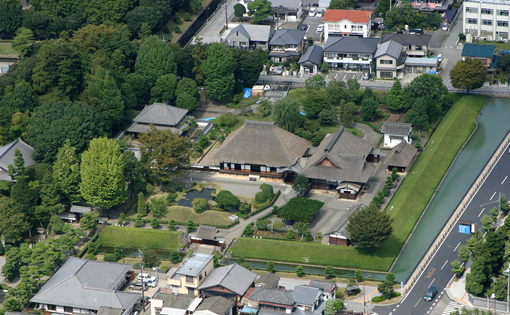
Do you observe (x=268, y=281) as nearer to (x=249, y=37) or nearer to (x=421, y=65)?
(x=421, y=65)

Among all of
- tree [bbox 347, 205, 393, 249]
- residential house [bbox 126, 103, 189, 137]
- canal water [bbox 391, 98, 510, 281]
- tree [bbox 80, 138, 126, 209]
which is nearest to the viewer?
tree [bbox 347, 205, 393, 249]

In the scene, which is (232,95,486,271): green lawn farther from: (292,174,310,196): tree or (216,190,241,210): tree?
(292,174,310,196): tree

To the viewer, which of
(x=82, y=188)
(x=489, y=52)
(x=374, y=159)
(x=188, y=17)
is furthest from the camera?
(x=188, y=17)

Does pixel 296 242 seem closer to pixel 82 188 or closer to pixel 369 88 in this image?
pixel 82 188

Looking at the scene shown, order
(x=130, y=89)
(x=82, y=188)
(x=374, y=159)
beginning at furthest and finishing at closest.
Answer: (x=130, y=89) < (x=374, y=159) < (x=82, y=188)

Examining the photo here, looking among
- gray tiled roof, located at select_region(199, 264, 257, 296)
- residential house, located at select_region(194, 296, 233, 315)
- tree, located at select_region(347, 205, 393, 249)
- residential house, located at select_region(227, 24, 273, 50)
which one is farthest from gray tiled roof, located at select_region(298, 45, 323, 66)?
residential house, located at select_region(194, 296, 233, 315)

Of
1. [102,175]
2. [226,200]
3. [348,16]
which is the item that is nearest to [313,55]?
[348,16]

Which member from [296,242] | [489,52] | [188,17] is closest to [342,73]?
[489,52]
